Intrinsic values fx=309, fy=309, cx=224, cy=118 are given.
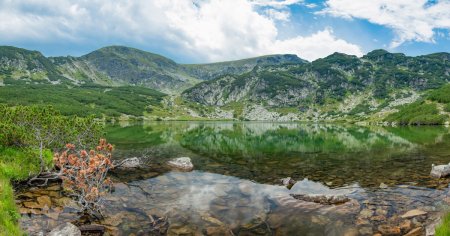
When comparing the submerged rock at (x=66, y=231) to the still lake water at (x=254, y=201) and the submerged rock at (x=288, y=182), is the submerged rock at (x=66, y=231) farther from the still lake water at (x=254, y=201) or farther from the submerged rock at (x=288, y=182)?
the submerged rock at (x=288, y=182)

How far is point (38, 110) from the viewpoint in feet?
96.9

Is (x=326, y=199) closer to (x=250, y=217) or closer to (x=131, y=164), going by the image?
(x=250, y=217)

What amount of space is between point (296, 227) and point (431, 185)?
1764cm

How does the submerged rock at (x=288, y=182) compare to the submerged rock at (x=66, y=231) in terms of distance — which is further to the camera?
the submerged rock at (x=288, y=182)

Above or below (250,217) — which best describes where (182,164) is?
below

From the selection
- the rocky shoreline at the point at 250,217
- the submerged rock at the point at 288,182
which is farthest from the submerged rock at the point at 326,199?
the submerged rock at the point at 288,182

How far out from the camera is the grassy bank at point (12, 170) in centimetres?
1705

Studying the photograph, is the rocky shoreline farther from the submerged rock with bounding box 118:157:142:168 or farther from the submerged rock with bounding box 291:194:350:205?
the submerged rock with bounding box 118:157:142:168

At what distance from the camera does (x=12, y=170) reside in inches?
963

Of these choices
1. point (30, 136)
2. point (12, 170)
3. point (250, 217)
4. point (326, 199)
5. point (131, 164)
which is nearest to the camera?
point (250, 217)

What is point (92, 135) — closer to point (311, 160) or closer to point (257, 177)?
point (257, 177)

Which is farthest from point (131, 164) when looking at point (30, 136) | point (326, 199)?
point (326, 199)

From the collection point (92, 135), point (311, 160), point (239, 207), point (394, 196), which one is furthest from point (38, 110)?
point (311, 160)

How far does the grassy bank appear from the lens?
1705cm
